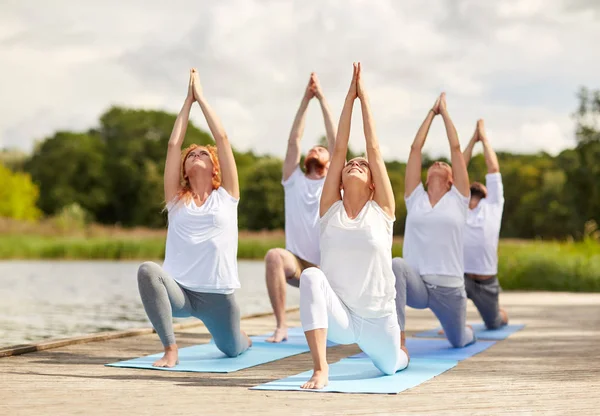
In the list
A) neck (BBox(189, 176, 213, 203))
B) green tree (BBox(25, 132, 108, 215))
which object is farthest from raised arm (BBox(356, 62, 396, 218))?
green tree (BBox(25, 132, 108, 215))

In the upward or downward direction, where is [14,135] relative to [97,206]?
upward

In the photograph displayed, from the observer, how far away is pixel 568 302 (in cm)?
1300

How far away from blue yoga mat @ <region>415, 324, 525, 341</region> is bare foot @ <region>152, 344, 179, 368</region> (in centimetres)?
288

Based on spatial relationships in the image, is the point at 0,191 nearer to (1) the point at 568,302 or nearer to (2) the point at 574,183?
(2) the point at 574,183

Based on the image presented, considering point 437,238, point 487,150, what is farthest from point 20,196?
point 437,238

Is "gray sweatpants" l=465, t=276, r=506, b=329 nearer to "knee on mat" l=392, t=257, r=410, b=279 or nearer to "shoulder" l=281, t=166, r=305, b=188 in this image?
"shoulder" l=281, t=166, r=305, b=188

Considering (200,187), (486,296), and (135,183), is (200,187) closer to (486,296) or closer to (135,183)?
(486,296)

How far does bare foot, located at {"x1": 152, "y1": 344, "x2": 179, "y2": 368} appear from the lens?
5.59 meters

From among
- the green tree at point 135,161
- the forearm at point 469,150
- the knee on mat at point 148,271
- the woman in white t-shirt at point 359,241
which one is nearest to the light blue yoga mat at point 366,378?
the woman in white t-shirt at point 359,241

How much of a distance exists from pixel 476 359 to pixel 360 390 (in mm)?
1777

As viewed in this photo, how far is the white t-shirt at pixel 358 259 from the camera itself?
4945 millimetres

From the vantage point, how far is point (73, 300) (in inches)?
598

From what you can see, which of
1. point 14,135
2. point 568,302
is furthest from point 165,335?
point 14,135

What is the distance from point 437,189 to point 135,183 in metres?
46.0
